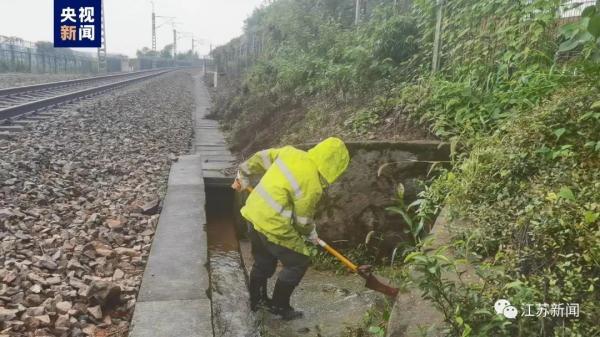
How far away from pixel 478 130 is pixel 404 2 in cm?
603

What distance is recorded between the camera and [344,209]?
489 centimetres

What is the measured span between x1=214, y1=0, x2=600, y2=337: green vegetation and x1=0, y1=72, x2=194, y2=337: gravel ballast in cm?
205

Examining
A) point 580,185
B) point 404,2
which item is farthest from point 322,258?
point 404,2

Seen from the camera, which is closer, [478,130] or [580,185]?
[580,185]

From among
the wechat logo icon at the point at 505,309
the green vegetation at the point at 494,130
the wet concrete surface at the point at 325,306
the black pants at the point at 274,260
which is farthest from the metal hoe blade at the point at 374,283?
the wechat logo icon at the point at 505,309

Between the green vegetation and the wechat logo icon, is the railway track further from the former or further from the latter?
the wechat logo icon

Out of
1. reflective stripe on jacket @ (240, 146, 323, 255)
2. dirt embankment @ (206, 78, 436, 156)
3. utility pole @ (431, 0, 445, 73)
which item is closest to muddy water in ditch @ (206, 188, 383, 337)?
reflective stripe on jacket @ (240, 146, 323, 255)

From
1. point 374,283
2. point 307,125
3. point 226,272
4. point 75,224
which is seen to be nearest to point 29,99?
point 307,125

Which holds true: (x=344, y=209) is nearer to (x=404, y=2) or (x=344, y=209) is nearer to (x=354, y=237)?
(x=354, y=237)

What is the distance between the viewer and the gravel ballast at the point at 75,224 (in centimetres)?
315

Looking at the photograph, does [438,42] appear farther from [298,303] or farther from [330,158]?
[298,303]

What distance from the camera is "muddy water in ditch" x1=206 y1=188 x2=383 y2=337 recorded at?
3.62 metres

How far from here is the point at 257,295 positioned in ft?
13.2

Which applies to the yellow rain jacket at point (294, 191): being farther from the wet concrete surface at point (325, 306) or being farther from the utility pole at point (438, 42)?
the utility pole at point (438, 42)
